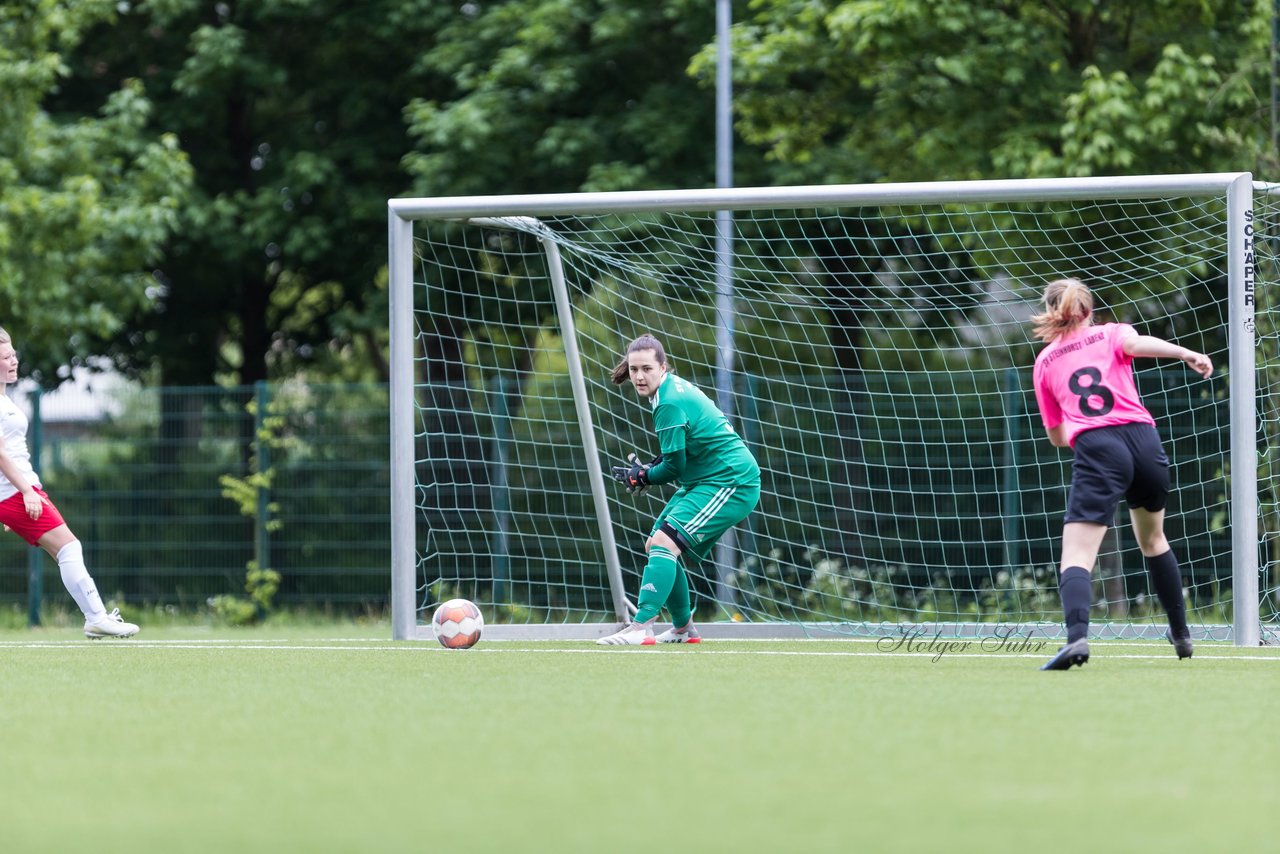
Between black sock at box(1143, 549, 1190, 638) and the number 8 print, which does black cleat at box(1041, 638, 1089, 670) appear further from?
the number 8 print

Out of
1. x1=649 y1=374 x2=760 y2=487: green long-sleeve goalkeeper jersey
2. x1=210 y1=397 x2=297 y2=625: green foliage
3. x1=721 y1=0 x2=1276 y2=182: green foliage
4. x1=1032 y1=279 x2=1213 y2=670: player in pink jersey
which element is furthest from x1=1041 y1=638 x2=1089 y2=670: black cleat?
x1=210 y1=397 x2=297 y2=625: green foliage

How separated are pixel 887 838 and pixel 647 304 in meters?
10.0

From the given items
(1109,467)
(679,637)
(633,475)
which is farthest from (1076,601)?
(679,637)

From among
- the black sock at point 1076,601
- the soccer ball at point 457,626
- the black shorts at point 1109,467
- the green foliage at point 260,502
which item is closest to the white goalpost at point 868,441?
the green foliage at point 260,502

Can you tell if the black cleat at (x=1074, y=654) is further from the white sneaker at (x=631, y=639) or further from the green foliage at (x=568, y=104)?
the green foliage at (x=568, y=104)

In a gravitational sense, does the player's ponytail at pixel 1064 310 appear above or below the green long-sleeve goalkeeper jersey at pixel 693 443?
above

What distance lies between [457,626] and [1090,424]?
317 centimetres

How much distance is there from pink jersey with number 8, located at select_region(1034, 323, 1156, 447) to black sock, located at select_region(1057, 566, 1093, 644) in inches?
22.0

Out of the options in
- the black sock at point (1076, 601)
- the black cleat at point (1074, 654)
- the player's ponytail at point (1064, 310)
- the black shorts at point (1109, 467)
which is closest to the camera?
the black cleat at point (1074, 654)

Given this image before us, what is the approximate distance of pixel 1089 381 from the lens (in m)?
6.92

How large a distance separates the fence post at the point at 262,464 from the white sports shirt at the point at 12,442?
212 inches

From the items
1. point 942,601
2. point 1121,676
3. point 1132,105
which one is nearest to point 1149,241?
point 1132,105

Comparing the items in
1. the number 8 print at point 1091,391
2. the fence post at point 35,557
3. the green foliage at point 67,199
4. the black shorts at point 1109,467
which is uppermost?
the green foliage at point 67,199

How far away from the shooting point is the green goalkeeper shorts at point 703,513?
8312 millimetres
